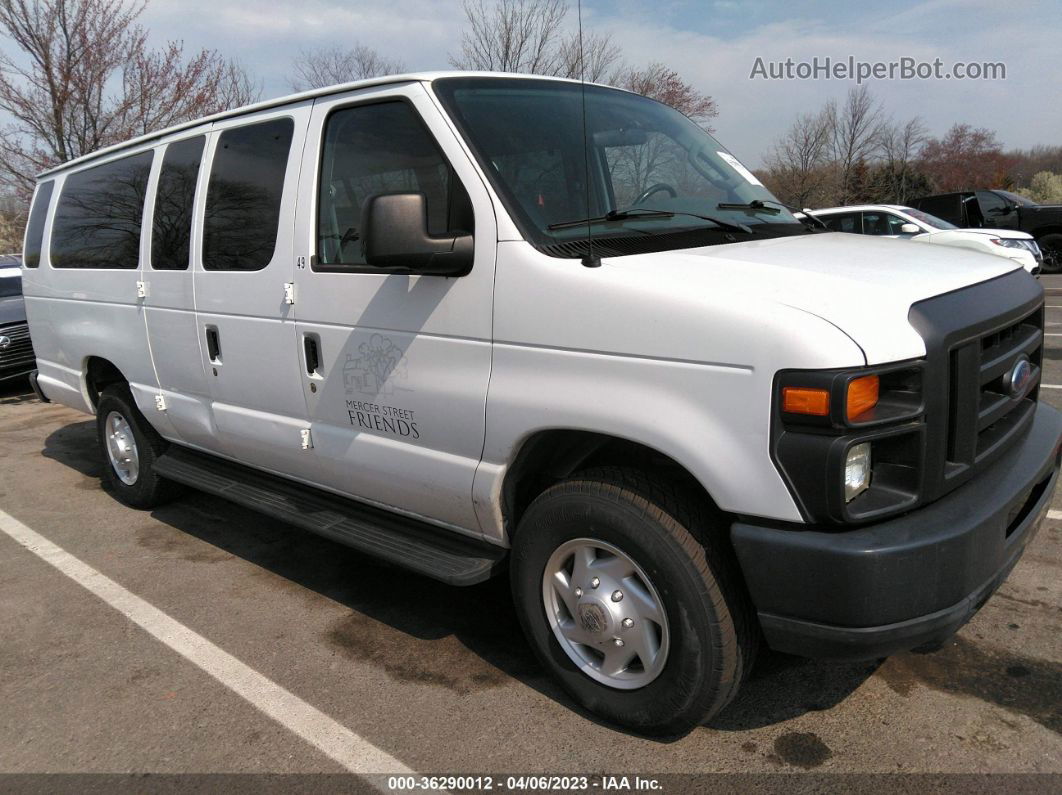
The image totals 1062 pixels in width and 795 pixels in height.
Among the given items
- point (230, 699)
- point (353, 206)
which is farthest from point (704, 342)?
point (230, 699)

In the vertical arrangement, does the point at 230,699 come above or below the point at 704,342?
below

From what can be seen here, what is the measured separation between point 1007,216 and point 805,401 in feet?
61.7

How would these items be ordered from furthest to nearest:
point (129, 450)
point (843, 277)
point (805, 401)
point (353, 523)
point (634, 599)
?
point (129, 450)
point (353, 523)
point (634, 599)
point (843, 277)
point (805, 401)

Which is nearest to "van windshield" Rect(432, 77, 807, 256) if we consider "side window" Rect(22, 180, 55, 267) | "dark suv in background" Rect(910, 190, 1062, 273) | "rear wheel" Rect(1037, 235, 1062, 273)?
"side window" Rect(22, 180, 55, 267)

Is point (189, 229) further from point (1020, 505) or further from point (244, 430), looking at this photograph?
point (1020, 505)

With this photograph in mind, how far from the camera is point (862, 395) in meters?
2.14

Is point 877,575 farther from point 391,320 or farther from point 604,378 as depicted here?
point 391,320

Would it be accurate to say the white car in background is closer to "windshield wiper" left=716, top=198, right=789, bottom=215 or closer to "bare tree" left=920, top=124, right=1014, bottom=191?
"windshield wiper" left=716, top=198, right=789, bottom=215

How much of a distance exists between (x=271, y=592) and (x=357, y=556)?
0.55 meters

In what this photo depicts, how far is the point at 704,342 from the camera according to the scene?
2295 mm

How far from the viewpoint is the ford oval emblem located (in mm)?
2654

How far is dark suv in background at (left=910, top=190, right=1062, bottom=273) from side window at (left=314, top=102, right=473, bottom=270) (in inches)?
688

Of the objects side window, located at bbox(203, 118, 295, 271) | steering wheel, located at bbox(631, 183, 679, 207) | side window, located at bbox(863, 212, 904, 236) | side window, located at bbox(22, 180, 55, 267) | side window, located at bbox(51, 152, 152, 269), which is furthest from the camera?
side window, located at bbox(863, 212, 904, 236)

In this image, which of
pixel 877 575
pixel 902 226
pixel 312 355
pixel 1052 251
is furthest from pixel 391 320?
pixel 1052 251
